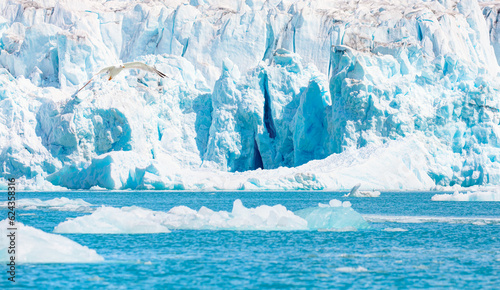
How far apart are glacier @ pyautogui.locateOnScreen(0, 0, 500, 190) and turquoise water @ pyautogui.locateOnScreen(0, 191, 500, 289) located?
60.2ft

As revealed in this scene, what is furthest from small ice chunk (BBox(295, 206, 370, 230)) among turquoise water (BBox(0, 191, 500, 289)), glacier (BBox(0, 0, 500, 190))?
glacier (BBox(0, 0, 500, 190))

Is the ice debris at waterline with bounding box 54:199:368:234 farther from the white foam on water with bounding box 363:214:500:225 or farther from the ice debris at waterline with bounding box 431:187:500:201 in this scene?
the ice debris at waterline with bounding box 431:187:500:201

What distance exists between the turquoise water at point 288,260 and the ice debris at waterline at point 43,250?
17 cm

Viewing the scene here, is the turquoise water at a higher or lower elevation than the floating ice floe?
lower

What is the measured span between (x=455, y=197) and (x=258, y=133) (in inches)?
587

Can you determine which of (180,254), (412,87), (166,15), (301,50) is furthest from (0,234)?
(166,15)

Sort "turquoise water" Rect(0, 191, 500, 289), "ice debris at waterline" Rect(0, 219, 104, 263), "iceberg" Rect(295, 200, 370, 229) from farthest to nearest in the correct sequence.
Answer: "iceberg" Rect(295, 200, 370, 229)
"ice debris at waterline" Rect(0, 219, 104, 263)
"turquoise water" Rect(0, 191, 500, 289)

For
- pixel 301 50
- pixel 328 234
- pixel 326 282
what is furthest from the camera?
pixel 301 50

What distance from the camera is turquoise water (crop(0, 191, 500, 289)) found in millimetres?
10609

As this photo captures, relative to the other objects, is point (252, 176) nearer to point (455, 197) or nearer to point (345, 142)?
point (345, 142)

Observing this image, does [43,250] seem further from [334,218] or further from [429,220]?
[429,220]

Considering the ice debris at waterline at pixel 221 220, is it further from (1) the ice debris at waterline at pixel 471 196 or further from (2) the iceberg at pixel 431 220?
(1) the ice debris at waterline at pixel 471 196

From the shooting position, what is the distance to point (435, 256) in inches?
528

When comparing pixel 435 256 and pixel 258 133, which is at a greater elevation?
pixel 258 133
